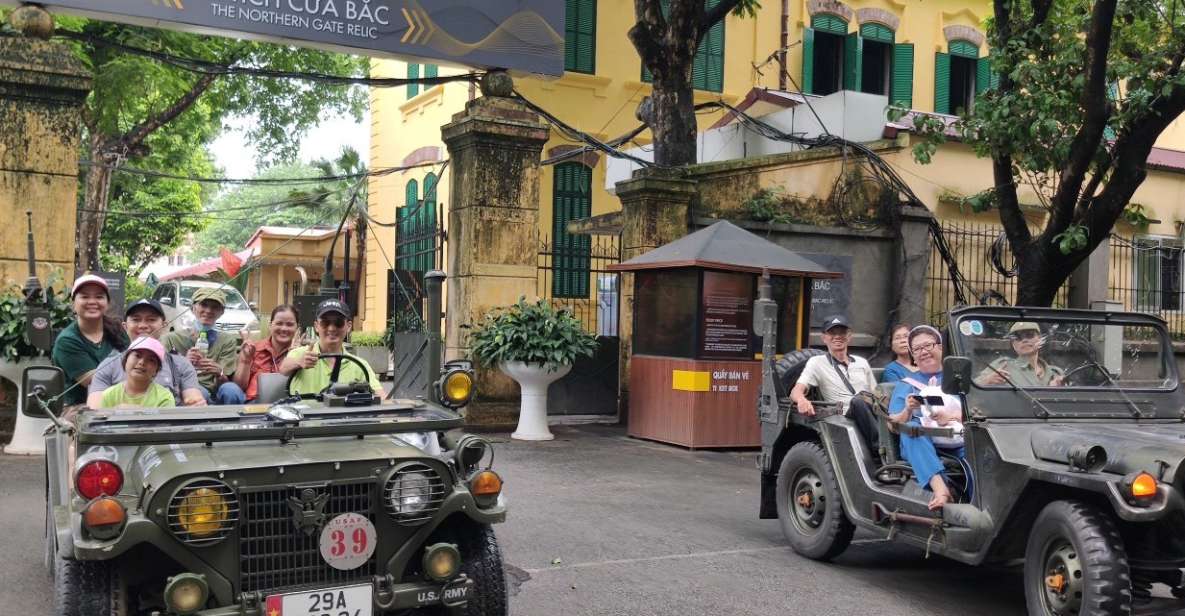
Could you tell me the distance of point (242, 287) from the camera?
35406mm

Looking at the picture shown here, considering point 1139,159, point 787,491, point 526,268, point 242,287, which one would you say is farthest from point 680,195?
point 242,287

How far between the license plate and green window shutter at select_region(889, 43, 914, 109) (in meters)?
21.0

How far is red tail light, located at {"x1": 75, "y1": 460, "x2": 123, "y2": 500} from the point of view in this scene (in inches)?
157

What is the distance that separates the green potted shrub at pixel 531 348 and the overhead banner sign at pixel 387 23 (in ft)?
10.00

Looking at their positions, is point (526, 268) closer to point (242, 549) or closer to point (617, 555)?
point (617, 555)

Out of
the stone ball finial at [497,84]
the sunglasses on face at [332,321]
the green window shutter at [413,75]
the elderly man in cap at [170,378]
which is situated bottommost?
the elderly man in cap at [170,378]

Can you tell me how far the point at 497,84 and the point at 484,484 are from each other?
28.9 feet

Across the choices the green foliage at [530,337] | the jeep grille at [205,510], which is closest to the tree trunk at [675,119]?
the green foliage at [530,337]

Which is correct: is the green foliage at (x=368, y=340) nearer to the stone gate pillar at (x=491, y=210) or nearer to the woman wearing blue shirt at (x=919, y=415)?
the stone gate pillar at (x=491, y=210)

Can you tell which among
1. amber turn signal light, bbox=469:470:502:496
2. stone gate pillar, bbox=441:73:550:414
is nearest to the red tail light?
amber turn signal light, bbox=469:470:502:496

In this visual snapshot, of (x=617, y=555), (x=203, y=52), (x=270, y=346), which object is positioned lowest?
(x=617, y=555)

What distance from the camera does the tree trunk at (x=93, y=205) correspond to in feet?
68.2

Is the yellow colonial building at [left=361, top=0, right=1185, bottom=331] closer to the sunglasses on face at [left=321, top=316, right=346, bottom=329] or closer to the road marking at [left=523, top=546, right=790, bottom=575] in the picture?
the road marking at [left=523, top=546, right=790, bottom=575]

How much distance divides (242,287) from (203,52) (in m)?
16.5
